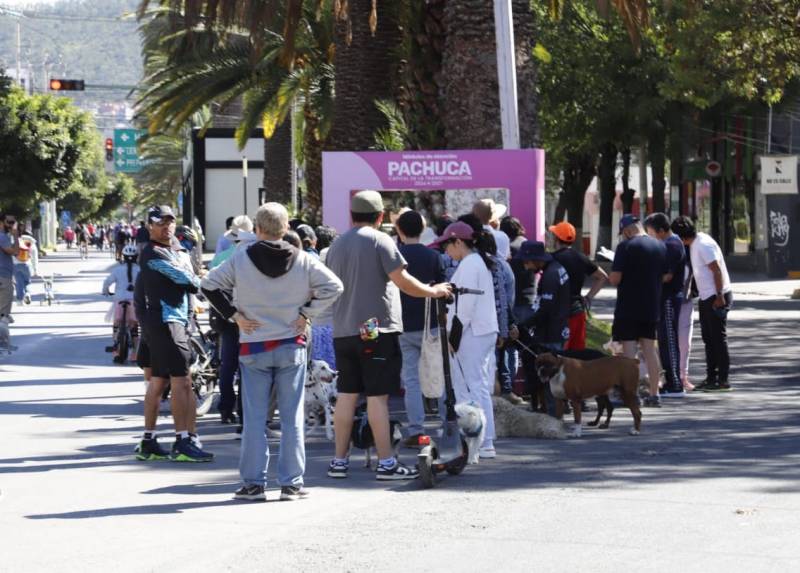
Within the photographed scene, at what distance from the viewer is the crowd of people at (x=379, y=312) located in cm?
916

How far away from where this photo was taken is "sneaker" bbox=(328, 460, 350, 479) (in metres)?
9.98

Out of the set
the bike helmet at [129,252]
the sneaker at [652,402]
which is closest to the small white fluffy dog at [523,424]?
the sneaker at [652,402]

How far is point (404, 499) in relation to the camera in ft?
30.2

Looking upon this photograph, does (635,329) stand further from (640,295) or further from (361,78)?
(361,78)

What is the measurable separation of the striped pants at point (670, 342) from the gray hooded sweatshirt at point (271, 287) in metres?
6.66

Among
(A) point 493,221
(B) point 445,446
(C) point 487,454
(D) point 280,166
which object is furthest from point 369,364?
(D) point 280,166

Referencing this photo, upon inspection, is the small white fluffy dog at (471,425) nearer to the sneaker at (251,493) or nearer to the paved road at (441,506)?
the paved road at (441,506)

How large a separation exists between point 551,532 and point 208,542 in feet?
5.94

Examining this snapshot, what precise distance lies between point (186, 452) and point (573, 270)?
14.3ft

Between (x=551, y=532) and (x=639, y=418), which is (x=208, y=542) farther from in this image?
(x=639, y=418)

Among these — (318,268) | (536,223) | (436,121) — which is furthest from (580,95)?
(318,268)

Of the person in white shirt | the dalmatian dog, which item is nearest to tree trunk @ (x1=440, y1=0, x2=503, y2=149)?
the person in white shirt

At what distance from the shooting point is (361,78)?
2352 cm

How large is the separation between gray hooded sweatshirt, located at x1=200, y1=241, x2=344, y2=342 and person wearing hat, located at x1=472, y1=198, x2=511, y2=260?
3.85m
